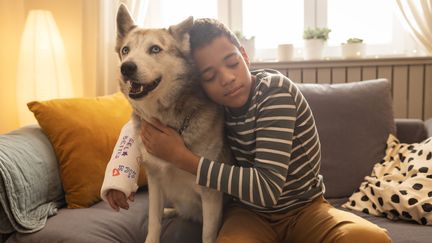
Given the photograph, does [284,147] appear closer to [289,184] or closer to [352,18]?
[289,184]

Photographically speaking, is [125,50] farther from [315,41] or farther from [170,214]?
[315,41]

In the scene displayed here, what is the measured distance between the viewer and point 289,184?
1273 millimetres

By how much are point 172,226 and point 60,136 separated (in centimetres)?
59

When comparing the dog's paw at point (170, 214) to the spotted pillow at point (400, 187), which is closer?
the spotted pillow at point (400, 187)

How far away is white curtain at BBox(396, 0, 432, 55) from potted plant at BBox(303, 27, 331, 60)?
1.43 feet

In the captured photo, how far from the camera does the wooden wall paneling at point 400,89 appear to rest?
237 cm

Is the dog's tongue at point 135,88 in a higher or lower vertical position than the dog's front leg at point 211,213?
higher

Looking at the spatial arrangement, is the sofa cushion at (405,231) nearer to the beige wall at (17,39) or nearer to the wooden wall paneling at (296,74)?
the wooden wall paneling at (296,74)

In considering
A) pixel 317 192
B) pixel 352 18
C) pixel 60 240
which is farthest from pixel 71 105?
pixel 352 18

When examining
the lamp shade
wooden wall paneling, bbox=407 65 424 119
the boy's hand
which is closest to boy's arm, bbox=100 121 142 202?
the boy's hand

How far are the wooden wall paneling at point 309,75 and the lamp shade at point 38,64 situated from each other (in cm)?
147

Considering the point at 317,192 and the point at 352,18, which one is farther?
the point at 352,18

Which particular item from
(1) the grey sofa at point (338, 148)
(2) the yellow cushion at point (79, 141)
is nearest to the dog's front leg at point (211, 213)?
(1) the grey sofa at point (338, 148)

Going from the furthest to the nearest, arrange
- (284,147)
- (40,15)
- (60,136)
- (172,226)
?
(40,15) < (60,136) < (172,226) < (284,147)
